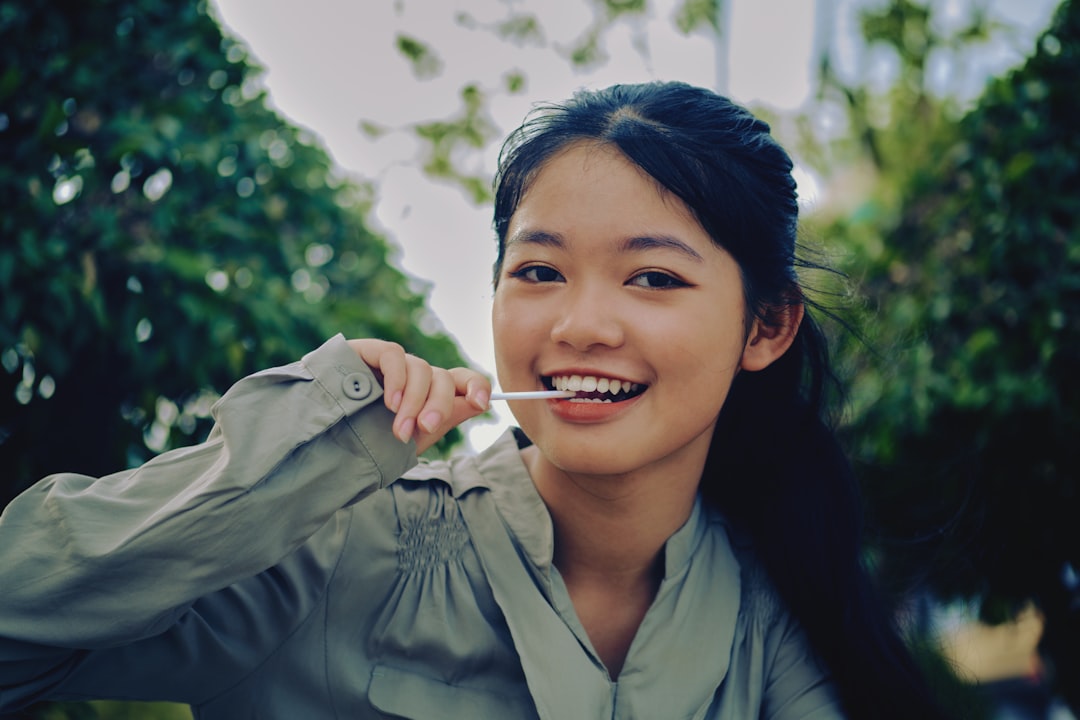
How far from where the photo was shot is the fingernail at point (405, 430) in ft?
4.25

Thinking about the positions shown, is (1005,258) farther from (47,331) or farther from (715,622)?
(47,331)

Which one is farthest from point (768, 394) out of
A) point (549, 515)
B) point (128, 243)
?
point (128, 243)

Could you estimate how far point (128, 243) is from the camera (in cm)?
202

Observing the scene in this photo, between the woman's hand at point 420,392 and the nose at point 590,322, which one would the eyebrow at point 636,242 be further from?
the woman's hand at point 420,392

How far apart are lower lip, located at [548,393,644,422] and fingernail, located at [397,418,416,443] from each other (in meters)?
0.29

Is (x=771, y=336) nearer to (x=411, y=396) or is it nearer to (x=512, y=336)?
(x=512, y=336)

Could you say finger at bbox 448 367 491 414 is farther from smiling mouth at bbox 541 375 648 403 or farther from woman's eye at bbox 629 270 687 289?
woman's eye at bbox 629 270 687 289

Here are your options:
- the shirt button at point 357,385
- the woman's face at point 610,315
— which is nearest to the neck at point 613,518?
the woman's face at point 610,315

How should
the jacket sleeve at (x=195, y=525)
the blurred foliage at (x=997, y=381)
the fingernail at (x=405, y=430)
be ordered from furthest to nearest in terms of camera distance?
the blurred foliage at (x=997, y=381)
the fingernail at (x=405, y=430)
the jacket sleeve at (x=195, y=525)

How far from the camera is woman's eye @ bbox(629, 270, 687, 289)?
151cm

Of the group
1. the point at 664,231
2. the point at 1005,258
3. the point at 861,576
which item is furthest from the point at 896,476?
the point at 664,231

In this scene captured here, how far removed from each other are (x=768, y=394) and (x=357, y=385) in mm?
953

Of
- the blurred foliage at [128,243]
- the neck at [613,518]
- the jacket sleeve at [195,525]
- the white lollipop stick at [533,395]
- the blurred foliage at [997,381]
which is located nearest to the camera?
the jacket sleeve at [195,525]

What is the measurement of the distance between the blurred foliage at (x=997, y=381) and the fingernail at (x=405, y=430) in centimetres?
134
